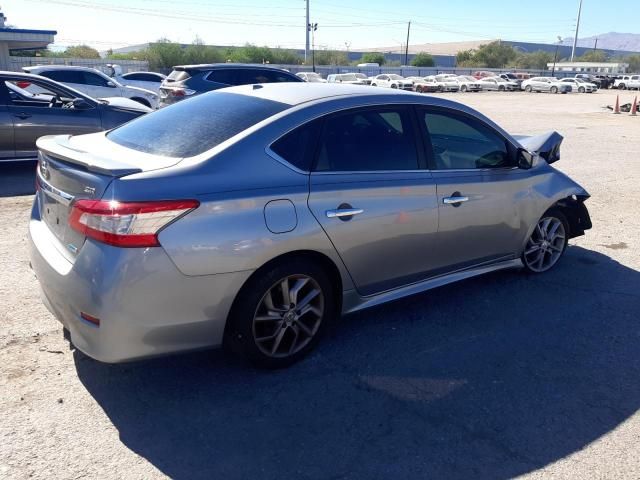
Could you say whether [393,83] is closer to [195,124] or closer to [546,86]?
[546,86]

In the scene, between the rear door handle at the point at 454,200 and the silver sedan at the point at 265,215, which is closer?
the silver sedan at the point at 265,215

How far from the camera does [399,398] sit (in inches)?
129

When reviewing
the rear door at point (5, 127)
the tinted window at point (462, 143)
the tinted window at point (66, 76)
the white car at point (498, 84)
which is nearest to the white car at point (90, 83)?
the tinted window at point (66, 76)

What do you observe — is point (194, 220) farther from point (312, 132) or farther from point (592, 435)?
point (592, 435)

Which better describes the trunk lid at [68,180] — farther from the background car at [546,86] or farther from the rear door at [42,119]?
the background car at [546,86]

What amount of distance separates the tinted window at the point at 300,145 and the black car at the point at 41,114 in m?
6.63

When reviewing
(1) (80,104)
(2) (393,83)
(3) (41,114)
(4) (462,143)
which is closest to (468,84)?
(2) (393,83)

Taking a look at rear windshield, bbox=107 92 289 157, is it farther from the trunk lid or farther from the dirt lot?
the dirt lot

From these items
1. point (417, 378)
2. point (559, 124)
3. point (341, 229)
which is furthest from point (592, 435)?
point (559, 124)

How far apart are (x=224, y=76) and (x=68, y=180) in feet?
35.4

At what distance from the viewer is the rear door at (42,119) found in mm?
8516

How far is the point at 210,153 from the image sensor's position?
10.3 feet

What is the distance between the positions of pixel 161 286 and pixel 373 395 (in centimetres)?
139

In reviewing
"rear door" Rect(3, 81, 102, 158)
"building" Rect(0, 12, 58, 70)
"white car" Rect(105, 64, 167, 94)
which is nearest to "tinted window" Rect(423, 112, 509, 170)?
"rear door" Rect(3, 81, 102, 158)
